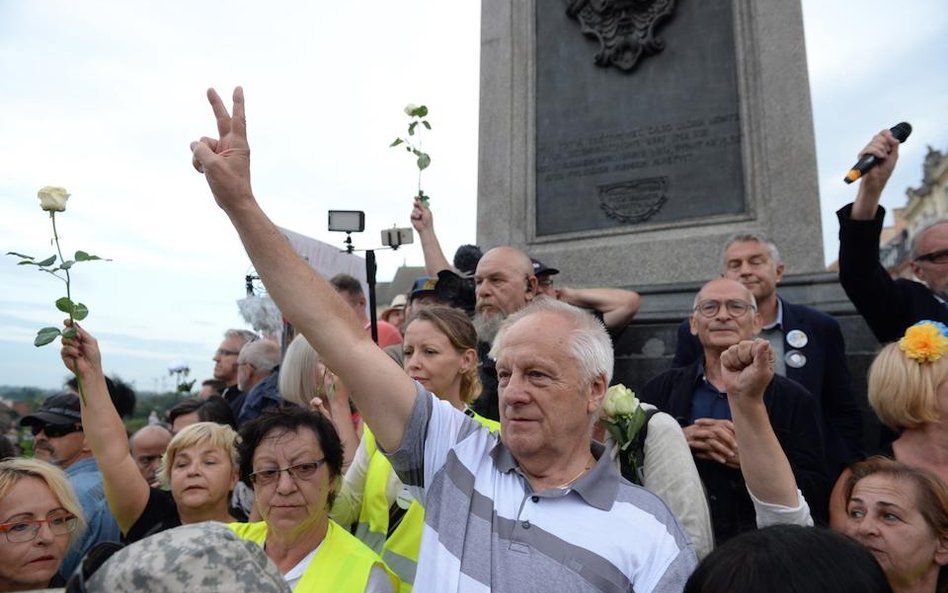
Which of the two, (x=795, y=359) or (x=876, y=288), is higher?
(x=876, y=288)

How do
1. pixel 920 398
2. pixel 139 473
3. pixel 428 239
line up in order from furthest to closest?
pixel 428 239, pixel 139 473, pixel 920 398

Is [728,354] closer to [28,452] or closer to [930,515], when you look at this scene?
[930,515]

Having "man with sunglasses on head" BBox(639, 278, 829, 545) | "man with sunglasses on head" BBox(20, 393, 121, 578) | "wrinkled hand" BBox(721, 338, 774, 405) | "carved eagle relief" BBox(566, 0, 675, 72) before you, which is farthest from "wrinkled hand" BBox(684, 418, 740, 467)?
"carved eagle relief" BBox(566, 0, 675, 72)

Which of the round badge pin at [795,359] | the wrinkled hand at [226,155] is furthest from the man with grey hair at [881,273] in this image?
the wrinkled hand at [226,155]

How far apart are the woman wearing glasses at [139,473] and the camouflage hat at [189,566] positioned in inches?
88.9

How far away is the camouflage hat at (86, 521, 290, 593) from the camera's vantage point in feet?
3.18

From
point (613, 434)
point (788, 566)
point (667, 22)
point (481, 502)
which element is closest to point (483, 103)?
point (667, 22)

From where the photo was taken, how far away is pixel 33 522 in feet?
9.07

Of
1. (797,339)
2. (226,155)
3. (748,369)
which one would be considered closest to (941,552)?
(748,369)

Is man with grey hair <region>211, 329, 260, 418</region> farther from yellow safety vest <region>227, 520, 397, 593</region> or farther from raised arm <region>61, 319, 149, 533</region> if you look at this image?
yellow safety vest <region>227, 520, 397, 593</region>

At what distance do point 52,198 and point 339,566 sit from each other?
1716 mm

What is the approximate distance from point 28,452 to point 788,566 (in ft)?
15.9

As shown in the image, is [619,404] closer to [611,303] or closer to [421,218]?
[611,303]

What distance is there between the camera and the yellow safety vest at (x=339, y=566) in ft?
8.24
